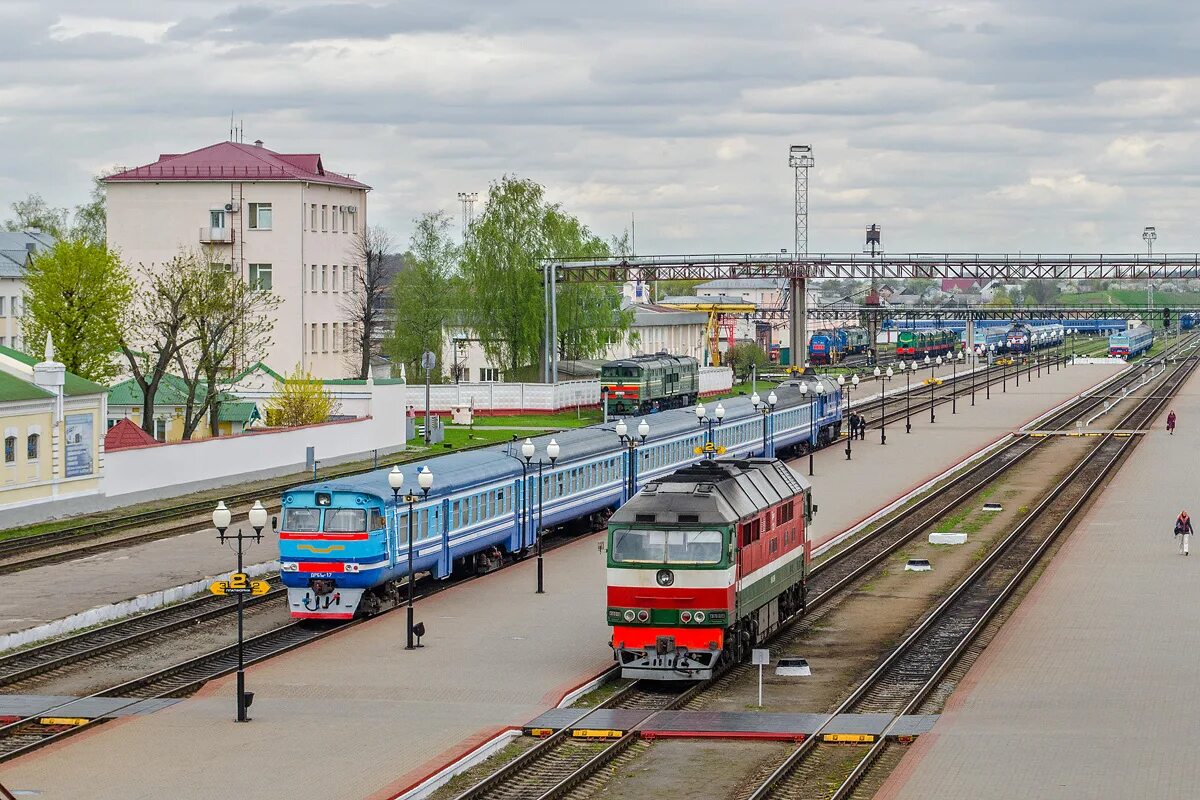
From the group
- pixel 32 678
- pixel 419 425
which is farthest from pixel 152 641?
pixel 419 425

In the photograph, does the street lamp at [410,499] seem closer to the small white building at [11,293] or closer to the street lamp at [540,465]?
the street lamp at [540,465]

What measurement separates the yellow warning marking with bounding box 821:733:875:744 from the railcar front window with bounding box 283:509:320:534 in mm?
11963

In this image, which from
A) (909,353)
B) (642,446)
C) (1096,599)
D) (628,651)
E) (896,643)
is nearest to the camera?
(628,651)

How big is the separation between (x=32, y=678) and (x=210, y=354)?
3936 cm

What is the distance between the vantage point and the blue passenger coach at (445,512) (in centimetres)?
3188

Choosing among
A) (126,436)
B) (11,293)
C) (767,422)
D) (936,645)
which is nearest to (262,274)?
(11,293)

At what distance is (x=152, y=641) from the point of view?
31.4m

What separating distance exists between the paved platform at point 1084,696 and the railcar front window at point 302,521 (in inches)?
474

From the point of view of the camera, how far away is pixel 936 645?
101 ft

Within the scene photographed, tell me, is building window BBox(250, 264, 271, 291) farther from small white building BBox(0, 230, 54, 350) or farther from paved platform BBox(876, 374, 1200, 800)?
paved platform BBox(876, 374, 1200, 800)

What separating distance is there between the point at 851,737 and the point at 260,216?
6473cm

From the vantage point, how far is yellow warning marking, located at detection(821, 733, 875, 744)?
23141 millimetres

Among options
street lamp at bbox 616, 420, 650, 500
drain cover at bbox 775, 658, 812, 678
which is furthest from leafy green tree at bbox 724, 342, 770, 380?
drain cover at bbox 775, 658, 812, 678

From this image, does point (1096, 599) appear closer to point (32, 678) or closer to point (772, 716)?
point (772, 716)
